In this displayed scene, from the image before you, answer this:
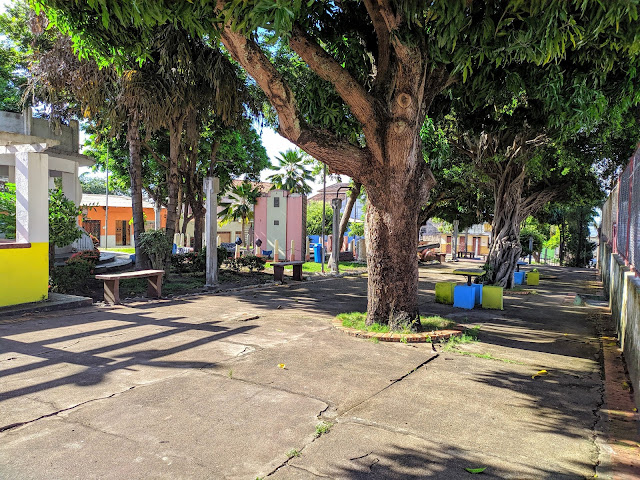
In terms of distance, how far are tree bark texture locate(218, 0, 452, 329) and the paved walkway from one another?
1228 millimetres

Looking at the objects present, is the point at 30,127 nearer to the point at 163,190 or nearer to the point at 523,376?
the point at 163,190

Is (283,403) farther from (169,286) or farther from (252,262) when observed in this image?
(252,262)

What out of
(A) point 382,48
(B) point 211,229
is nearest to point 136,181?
(B) point 211,229

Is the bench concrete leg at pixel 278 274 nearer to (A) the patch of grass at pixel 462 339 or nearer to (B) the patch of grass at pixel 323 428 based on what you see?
(A) the patch of grass at pixel 462 339

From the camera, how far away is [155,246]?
492 inches

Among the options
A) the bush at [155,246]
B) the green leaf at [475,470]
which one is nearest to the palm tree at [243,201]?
the bush at [155,246]

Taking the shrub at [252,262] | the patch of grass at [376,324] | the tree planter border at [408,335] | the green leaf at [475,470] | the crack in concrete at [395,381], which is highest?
the shrub at [252,262]

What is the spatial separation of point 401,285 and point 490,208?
64.9 ft

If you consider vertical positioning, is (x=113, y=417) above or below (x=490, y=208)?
below

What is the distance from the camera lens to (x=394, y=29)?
654 centimetres

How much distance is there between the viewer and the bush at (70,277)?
403 inches

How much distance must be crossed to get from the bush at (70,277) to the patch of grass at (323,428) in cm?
853

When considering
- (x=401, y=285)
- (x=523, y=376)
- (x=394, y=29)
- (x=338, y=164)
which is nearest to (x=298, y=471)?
(x=523, y=376)

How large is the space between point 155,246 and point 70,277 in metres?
2.46
